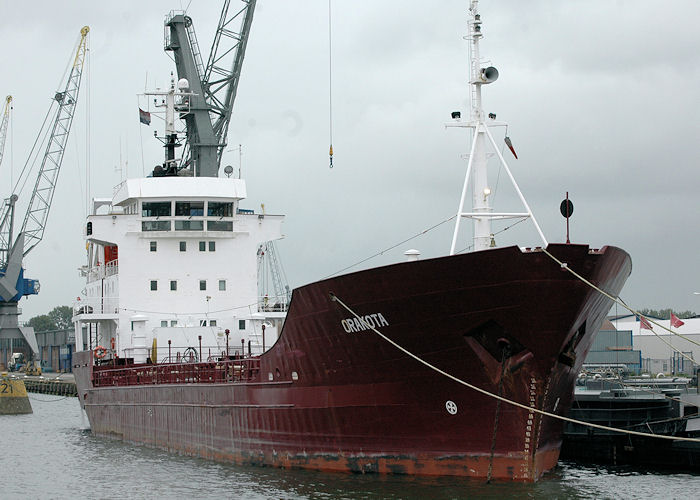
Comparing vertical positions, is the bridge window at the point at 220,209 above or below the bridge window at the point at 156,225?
above

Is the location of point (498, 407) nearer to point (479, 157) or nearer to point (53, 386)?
point (479, 157)

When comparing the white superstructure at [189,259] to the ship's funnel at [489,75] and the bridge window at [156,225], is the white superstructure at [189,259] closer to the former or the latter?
the bridge window at [156,225]

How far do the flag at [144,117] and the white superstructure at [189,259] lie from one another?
4.57 meters

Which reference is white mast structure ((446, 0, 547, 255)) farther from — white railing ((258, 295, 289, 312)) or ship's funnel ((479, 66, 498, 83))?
white railing ((258, 295, 289, 312))

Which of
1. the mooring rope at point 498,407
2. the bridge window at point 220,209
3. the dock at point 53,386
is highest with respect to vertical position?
the bridge window at point 220,209

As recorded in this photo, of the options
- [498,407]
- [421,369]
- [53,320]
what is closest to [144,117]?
[421,369]

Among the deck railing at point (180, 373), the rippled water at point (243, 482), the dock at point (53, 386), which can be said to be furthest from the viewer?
the dock at point (53, 386)

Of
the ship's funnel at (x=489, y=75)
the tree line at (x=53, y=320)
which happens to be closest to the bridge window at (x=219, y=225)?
the ship's funnel at (x=489, y=75)

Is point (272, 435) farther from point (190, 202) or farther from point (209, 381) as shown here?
point (190, 202)

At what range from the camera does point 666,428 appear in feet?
76.3

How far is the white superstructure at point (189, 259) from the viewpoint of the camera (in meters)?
30.0

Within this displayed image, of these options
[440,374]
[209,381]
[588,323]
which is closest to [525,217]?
[588,323]

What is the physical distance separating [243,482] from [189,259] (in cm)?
1115

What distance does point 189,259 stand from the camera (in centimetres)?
3019
